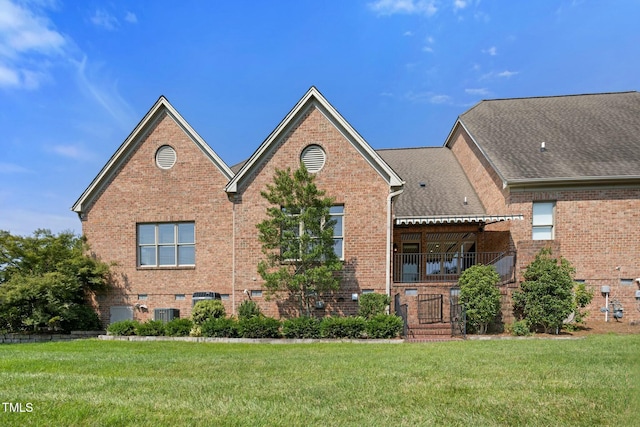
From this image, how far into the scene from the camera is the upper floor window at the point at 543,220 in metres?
16.3

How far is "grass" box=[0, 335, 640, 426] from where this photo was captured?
462 centimetres

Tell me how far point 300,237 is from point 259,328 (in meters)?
3.28

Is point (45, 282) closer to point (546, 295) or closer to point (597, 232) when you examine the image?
point (546, 295)

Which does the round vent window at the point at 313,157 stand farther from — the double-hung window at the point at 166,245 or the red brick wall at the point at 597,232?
the red brick wall at the point at 597,232

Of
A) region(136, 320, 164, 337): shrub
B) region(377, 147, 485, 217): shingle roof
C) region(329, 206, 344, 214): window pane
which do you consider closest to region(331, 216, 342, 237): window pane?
region(329, 206, 344, 214): window pane

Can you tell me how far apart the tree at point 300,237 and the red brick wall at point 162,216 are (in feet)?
9.30

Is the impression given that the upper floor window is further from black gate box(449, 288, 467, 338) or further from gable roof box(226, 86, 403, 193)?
gable roof box(226, 86, 403, 193)

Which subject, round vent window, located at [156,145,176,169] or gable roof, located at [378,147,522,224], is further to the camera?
round vent window, located at [156,145,176,169]

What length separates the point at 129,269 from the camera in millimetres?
16578

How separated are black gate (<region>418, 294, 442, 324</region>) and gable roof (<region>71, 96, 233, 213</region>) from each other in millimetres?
8948

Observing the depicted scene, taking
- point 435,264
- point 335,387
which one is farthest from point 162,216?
point 335,387

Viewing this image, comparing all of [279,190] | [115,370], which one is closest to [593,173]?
[279,190]

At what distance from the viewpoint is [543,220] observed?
16406 millimetres

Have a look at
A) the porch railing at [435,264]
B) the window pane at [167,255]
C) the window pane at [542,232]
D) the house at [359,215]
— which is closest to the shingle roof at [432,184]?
the house at [359,215]
